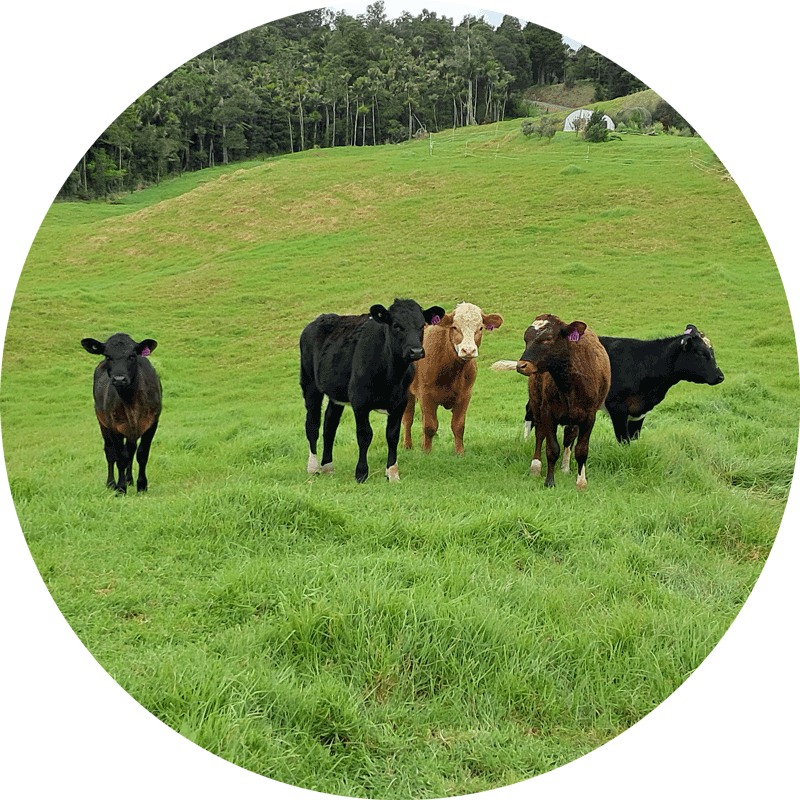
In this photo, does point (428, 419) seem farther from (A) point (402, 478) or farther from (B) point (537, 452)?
(B) point (537, 452)

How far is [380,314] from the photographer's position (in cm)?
787

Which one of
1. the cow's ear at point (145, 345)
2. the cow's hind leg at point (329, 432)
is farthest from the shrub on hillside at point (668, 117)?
the cow's ear at point (145, 345)

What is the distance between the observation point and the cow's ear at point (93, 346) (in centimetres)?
775

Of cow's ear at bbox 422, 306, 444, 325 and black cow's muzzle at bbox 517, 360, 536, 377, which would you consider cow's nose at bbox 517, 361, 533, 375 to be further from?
cow's ear at bbox 422, 306, 444, 325

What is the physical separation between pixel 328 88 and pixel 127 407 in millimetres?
3660

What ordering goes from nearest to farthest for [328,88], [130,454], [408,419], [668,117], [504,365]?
[504,365], [130,454], [668,117], [328,88], [408,419]

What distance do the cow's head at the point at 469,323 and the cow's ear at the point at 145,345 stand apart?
269 cm

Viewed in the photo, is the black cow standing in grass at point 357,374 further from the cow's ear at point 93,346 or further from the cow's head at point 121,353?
the cow's ear at point 93,346

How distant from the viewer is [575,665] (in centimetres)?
566

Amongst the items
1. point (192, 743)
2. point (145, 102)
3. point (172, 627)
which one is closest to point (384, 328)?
point (145, 102)

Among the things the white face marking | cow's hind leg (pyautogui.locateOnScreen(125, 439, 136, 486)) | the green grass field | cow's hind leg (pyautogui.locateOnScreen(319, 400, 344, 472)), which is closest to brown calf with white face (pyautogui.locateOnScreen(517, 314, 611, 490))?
the green grass field

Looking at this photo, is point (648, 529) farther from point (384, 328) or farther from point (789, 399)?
point (384, 328)

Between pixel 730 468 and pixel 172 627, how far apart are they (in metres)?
5.09

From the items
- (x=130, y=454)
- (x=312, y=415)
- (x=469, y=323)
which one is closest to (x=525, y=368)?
(x=469, y=323)
